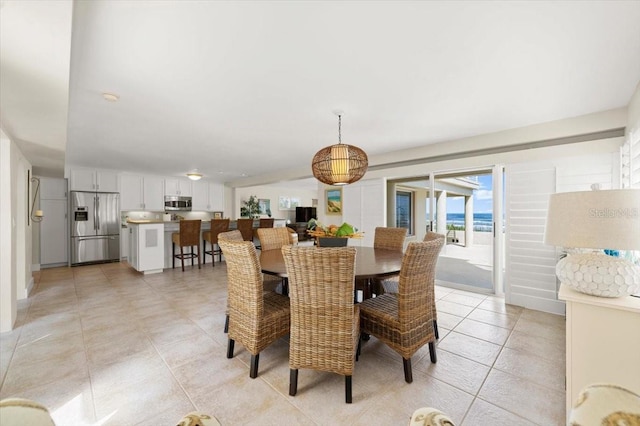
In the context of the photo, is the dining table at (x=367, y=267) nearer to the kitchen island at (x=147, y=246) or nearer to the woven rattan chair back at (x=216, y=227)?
the woven rattan chair back at (x=216, y=227)

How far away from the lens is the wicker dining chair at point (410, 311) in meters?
1.80

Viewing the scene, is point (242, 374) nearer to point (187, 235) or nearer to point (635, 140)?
point (635, 140)

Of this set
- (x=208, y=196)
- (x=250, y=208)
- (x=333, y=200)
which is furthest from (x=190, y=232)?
(x=250, y=208)

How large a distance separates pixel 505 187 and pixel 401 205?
4.60 meters

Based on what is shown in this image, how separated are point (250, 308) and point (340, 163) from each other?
1.57 metres

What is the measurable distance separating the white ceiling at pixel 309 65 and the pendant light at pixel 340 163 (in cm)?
43

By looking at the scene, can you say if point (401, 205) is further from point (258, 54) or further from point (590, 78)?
point (258, 54)

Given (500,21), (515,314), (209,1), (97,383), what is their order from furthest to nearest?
(515,314)
(97,383)
(500,21)
(209,1)

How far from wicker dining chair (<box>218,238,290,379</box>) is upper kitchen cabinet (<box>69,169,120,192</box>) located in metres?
6.15

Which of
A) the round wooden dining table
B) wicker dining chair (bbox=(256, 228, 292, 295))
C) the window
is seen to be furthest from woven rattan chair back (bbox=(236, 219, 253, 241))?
the window

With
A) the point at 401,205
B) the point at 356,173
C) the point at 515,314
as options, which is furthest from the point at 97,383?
the point at 401,205

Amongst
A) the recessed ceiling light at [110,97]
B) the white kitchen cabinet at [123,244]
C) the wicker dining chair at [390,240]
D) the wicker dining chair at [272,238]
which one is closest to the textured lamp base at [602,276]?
the wicker dining chair at [390,240]

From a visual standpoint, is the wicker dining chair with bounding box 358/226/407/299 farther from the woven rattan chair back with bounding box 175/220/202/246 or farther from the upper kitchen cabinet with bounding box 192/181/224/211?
the upper kitchen cabinet with bounding box 192/181/224/211

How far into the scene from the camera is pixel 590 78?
2.16m
